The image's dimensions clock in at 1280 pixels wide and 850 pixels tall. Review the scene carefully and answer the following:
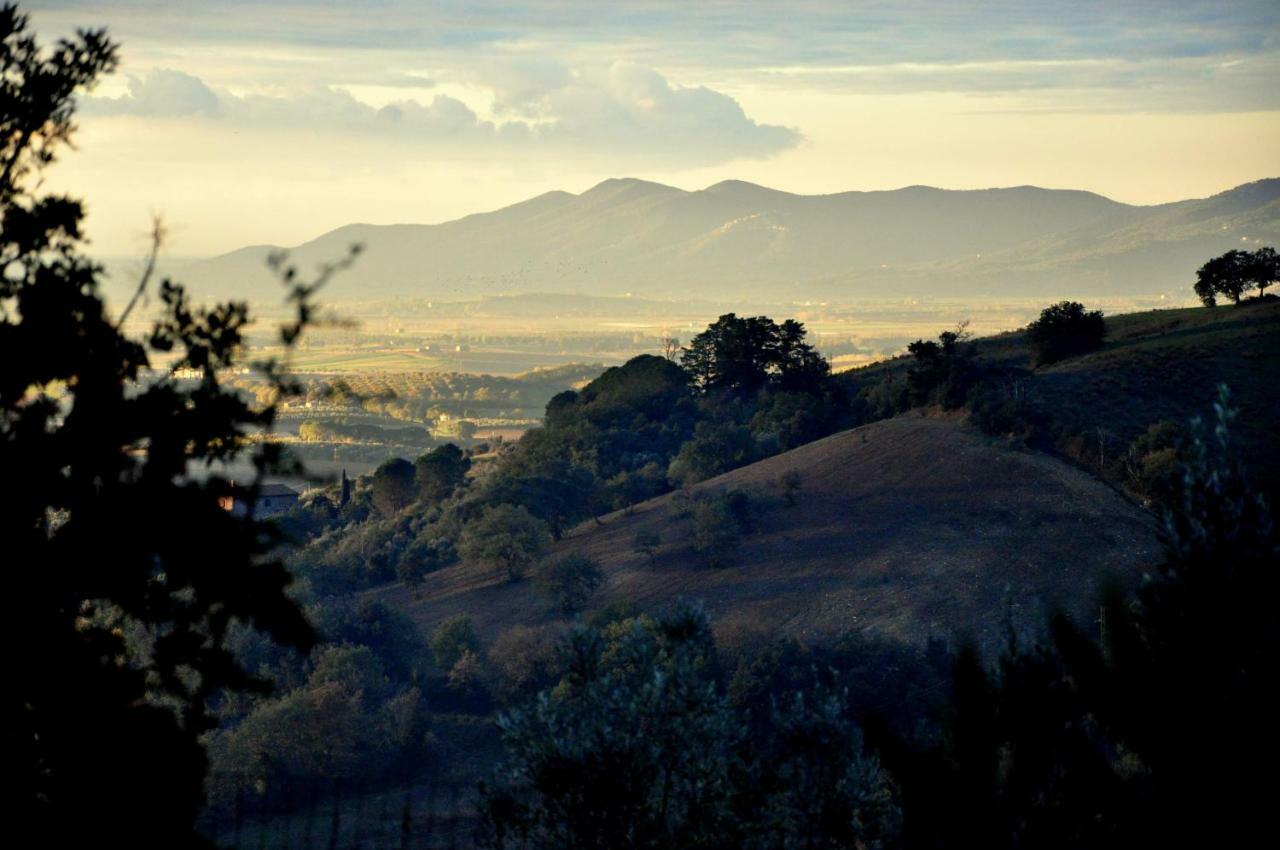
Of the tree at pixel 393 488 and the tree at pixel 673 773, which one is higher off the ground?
the tree at pixel 673 773

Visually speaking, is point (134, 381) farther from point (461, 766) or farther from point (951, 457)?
point (951, 457)

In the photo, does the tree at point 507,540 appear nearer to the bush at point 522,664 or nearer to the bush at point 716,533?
the bush at point 716,533

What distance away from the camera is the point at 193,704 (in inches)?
400

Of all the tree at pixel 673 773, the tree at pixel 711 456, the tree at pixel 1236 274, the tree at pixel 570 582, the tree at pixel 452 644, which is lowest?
the tree at pixel 452 644

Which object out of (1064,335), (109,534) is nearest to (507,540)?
(1064,335)

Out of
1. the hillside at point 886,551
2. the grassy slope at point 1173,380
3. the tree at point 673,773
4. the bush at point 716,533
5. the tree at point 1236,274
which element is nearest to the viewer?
the tree at point 673,773

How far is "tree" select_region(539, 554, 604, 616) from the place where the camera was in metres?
45.6

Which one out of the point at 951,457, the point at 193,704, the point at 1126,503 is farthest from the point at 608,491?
the point at 193,704

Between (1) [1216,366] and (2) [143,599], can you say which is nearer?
(2) [143,599]

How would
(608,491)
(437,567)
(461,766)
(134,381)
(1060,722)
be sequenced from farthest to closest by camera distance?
1. (608,491)
2. (437,567)
3. (461,766)
4. (1060,722)
5. (134,381)

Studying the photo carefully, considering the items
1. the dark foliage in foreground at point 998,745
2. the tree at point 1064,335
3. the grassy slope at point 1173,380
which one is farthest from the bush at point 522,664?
the tree at point 1064,335

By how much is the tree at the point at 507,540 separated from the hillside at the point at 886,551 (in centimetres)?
93

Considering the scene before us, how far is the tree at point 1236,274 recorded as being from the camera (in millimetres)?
72500

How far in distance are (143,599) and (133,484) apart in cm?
93
